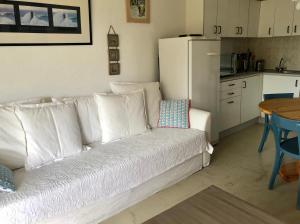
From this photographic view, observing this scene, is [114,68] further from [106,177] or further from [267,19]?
[267,19]

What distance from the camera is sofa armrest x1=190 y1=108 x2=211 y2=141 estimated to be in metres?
2.87

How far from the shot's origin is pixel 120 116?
2.68 meters

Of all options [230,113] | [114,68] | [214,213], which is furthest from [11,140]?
[230,113]

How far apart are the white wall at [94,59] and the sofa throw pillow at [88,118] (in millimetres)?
231

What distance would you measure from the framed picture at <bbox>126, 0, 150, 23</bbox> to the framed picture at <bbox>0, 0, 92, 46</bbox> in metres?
0.54

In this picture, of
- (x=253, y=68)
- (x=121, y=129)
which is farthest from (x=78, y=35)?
(x=253, y=68)

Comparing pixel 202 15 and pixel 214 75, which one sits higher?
pixel 202 15

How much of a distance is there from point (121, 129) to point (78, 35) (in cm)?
106

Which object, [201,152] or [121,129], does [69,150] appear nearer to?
[121,129]

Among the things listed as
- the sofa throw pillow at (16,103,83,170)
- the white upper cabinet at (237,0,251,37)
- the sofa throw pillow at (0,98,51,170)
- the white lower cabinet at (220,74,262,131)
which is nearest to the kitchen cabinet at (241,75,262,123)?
the white lower cabinet at (220,74,262,131)

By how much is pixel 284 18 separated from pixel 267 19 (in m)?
0.27

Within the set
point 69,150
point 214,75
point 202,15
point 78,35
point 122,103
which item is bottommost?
point 69,150

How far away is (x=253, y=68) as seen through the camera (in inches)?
187

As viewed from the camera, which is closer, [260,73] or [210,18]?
[210,18]
